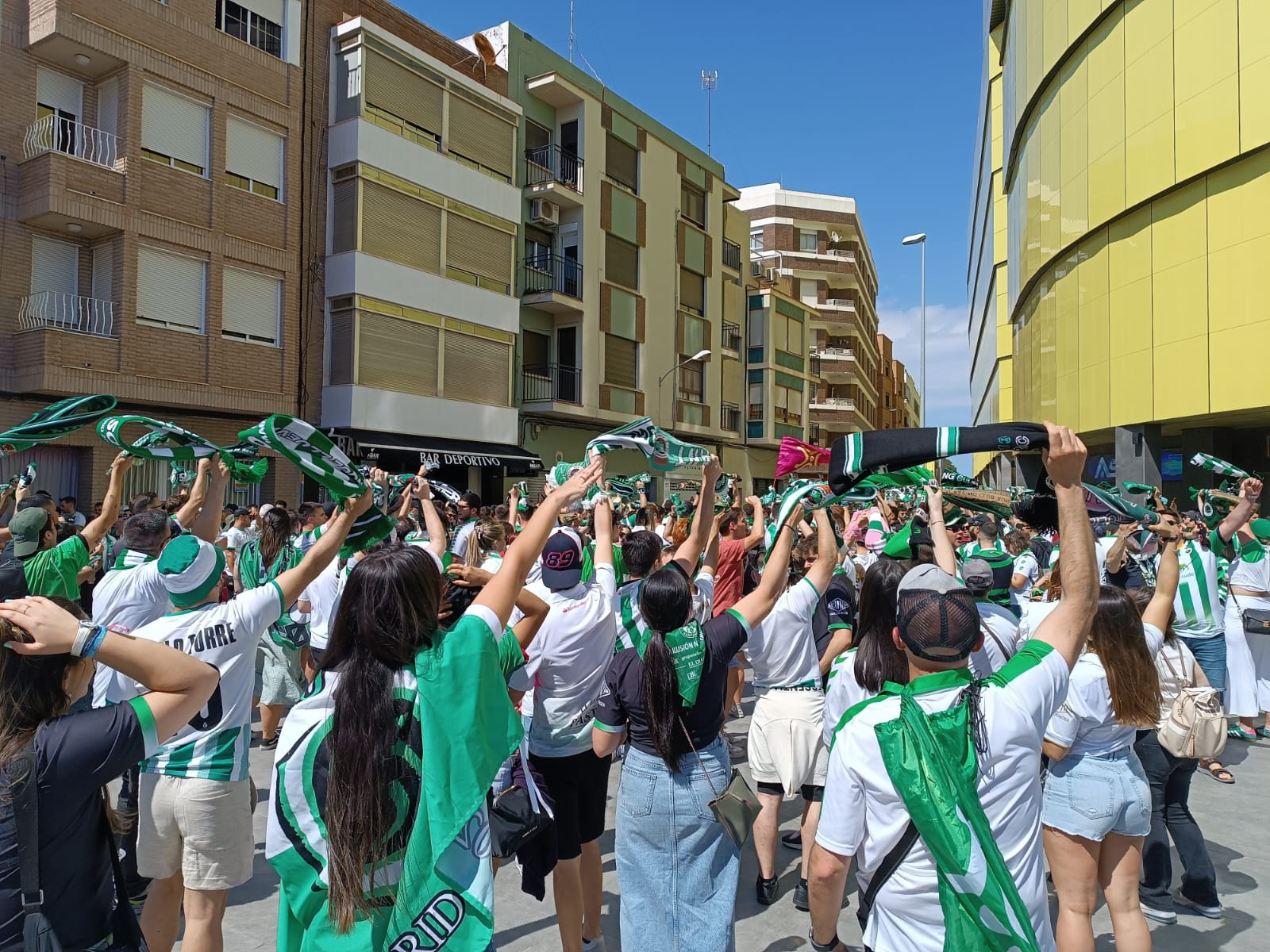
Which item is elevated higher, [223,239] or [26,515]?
[223,239]

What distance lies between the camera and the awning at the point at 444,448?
2011cm

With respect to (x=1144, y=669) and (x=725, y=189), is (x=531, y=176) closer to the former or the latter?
(x=725, y=189)

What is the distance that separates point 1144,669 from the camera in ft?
11.8

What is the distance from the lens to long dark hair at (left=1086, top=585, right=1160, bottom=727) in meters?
3.58

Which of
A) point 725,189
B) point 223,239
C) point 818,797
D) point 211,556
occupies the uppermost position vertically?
point 725,189

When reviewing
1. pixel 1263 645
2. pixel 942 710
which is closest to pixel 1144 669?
pixel 942 710

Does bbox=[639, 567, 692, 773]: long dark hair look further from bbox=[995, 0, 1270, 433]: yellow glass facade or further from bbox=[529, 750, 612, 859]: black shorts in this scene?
bbox=[995, 0, 1270, 433]: yellow glass facade

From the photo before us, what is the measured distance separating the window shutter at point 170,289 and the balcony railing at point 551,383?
9.77 meters

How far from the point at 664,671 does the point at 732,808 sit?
2.00 feet

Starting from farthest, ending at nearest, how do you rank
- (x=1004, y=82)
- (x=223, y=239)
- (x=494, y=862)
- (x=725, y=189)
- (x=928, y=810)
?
(x=725, y=189)
(x=1004, y=82)
(x=223, y=239)
(x=494, y=862)
(x=928, y=810)

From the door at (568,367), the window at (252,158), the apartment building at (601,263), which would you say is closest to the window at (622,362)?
the apartment building at (601,263)

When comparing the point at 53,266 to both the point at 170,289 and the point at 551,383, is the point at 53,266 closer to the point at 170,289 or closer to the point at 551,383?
the point at 170,289

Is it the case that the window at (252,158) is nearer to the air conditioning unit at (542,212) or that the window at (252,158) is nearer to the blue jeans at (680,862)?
the air conditioning unit at (542,212)

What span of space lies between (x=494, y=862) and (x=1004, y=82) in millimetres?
31934
